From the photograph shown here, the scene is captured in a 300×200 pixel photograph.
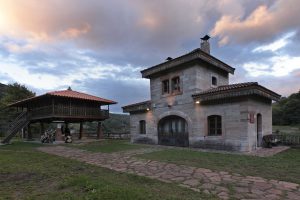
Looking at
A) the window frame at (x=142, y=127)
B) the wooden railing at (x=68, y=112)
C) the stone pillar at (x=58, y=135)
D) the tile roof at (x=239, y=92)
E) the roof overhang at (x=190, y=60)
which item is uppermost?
the roof overhang at (x=190, y=60)

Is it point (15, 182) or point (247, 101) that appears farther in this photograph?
point (247, 101)

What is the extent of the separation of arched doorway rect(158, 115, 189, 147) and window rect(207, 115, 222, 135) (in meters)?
1.94

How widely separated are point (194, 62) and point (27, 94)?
101ft

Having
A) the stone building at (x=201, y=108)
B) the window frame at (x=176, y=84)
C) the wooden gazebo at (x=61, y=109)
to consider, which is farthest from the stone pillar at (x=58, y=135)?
the window frame at (x=176, y=84)

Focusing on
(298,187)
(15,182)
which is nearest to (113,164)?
(15,182)

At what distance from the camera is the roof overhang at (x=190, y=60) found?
15.2 m

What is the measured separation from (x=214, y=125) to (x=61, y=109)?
1400 cm

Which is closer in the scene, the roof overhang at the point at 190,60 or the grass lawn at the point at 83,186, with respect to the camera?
the grass lawn at the point at 83,186

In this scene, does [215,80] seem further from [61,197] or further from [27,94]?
[27,94]

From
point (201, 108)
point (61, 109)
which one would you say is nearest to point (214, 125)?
point (201, 108)

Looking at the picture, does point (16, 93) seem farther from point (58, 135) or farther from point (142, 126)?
point (142, 126)

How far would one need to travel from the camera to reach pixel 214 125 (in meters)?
14.6

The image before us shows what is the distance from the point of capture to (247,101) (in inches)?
504

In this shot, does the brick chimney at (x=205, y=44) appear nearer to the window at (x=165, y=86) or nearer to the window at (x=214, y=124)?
the window at (x=165, y=86)
